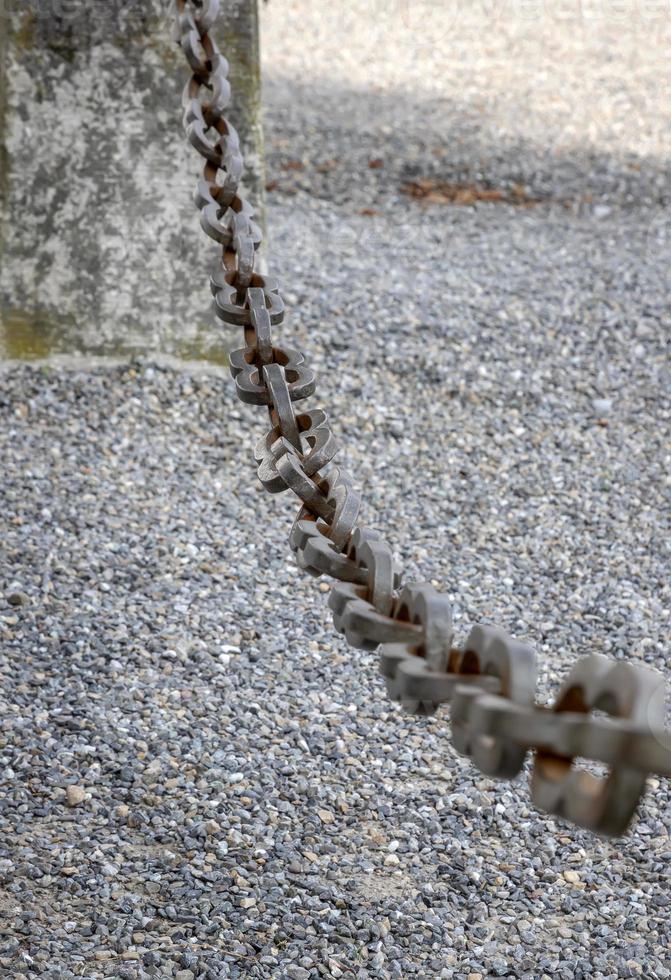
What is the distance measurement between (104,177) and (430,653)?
3.55 m

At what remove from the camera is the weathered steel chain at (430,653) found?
0.79 m

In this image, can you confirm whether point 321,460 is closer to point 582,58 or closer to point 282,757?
point 282,757

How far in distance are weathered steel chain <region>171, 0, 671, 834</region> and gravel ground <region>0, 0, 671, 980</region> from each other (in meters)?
1.17

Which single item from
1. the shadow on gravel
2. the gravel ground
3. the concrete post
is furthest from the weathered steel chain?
the shadow on gravel

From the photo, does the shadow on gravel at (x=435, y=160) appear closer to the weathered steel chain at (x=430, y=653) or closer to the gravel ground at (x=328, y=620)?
the gravel ground at (x=328, y=620)

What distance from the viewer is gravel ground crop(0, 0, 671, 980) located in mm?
2312

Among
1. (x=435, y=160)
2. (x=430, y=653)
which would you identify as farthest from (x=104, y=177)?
(x=435, y=160)

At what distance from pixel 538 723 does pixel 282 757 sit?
2.01 meters

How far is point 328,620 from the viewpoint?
10.8 feet

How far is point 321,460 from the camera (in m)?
1.41

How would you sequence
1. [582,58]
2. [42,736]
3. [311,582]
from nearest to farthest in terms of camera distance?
1. [42,736]
2. [311,582]
3. [582,58]

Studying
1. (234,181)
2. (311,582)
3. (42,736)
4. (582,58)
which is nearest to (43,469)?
(311,582)

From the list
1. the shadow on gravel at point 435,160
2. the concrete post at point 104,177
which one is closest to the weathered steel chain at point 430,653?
the concrete post at point 104,177

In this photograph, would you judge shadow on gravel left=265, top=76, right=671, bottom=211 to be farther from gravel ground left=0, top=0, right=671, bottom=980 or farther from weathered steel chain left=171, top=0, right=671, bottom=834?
weathered steel chain left=171, top=0, right=671, bottom=834
